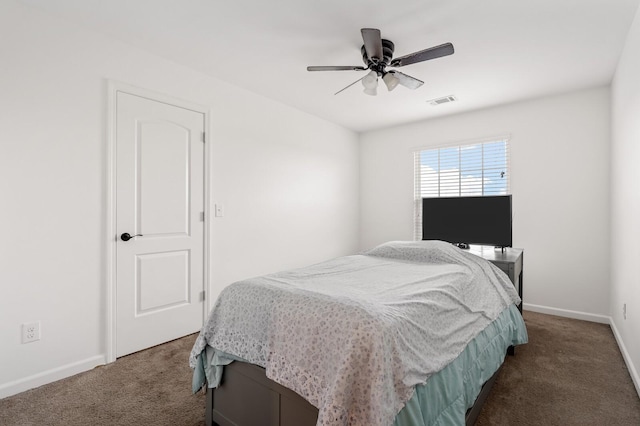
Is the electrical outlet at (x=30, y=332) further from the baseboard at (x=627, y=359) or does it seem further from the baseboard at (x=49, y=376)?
the baseboard at (x=627, y=359)

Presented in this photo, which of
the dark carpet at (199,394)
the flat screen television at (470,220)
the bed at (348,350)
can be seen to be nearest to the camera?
the bed at (348,350)

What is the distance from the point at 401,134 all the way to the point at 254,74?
2506mm

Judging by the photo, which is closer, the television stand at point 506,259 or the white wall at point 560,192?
the television stand at point 506,259

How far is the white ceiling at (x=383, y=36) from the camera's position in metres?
2.08

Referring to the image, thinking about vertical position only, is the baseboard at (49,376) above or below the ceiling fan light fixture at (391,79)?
below

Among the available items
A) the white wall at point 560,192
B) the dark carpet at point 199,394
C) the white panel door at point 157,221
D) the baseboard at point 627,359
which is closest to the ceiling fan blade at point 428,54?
the white wall at point 560,192

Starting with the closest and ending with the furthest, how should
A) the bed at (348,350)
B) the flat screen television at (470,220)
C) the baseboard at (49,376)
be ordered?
the bed at (348,350) < the baseboard at (49,376) < the flat screen television at (470,220)

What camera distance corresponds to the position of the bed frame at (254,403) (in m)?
1.34

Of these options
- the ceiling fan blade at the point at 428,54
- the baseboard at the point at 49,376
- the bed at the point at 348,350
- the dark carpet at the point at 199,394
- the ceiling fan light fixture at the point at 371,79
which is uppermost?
the ceiling fan blade at the point at 428,54

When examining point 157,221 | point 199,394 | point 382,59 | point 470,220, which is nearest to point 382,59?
point 382,59

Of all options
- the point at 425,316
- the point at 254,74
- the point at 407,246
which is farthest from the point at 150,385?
the point at 254,74

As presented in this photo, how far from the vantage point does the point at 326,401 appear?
3.77 ft

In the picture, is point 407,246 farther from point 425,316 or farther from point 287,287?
point 287,287

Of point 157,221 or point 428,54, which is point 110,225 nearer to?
point 157,221
